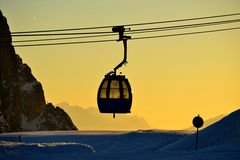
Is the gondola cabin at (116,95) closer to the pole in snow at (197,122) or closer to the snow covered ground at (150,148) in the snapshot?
the snow covered ground at (150,148)

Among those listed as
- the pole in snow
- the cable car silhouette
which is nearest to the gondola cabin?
the cable car silhouette

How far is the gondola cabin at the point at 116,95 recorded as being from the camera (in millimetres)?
35094

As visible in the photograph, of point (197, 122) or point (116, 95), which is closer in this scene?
point (116, 95)

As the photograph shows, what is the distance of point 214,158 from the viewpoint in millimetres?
47969

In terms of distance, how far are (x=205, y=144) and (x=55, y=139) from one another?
5213cm

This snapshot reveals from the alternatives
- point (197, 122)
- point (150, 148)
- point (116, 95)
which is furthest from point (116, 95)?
point (150, 148)

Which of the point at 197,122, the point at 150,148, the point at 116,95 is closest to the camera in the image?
the point at 116,95

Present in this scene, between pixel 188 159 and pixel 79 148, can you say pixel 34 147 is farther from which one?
pixel 188 159

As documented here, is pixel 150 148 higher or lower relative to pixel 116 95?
lower

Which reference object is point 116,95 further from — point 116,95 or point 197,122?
point 197,122

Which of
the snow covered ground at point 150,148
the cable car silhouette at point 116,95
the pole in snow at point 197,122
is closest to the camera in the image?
the cable car silhouette at point 116,95

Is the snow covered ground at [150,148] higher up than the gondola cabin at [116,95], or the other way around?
the gondola cabin at [116,95]

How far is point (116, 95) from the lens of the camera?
35281mm

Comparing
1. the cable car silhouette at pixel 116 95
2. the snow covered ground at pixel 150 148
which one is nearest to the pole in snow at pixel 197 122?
the snow covered ground at pixel 150 148
